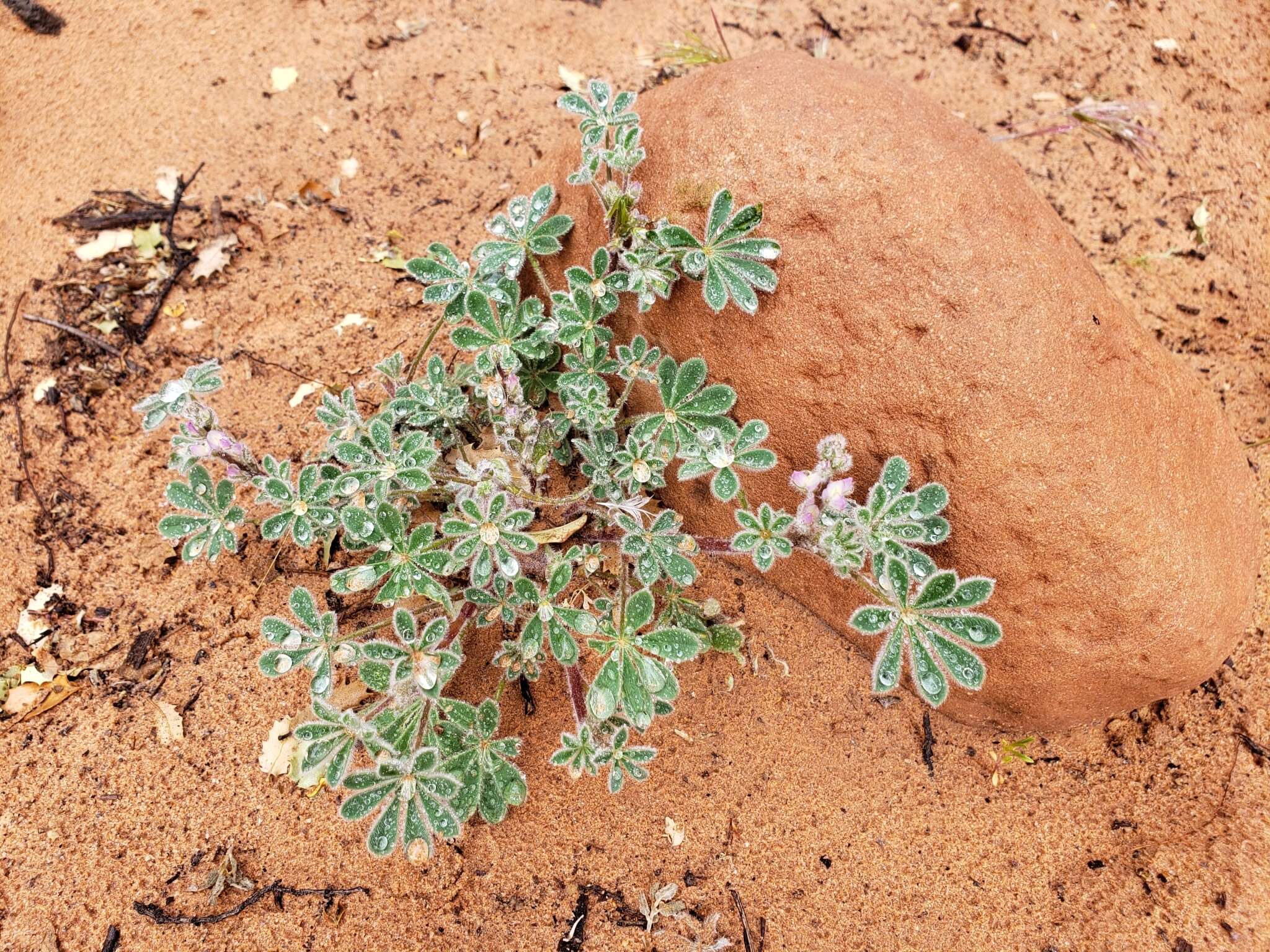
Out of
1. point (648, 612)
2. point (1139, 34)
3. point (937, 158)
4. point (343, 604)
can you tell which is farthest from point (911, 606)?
point (1139, 34)

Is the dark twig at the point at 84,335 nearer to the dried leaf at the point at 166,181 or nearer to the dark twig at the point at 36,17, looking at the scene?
the dried leaf at the point at 166,181

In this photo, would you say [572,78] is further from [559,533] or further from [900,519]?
[900,519]

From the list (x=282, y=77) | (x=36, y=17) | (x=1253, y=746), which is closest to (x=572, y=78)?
(x=282, y=77)

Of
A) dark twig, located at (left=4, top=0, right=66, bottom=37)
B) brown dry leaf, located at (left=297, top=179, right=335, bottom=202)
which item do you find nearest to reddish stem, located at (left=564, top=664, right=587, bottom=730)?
brown dry leaf, located at (left=297, top=179, right=335, bottom=202)

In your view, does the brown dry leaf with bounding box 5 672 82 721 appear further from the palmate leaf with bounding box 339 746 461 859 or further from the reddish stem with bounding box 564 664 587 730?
the reddish stem with bounding box 564 664 587 730

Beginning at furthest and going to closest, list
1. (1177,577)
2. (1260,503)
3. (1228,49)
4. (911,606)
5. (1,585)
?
(1228,49), (1260,503), (1,585), (1177,577), (911,606)

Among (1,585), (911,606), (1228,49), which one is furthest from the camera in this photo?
(1228,49)

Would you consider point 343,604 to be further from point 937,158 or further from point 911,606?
point 937,158
